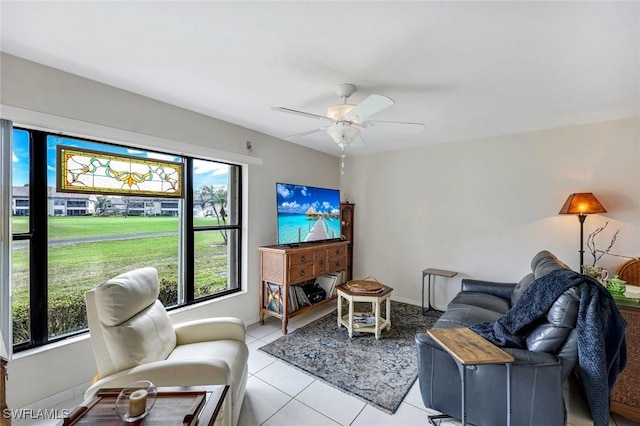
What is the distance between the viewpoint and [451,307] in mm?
2809

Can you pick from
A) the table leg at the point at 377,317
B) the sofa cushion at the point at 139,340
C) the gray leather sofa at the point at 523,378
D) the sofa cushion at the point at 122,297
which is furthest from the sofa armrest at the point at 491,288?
the sofa cushion at the point at 122,297

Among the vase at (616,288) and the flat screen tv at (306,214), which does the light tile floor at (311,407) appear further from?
the flat screen tv at (306,214)

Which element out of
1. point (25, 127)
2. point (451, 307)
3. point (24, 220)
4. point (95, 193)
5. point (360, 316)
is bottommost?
point (360, 316)

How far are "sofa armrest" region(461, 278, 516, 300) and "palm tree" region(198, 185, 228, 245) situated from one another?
2980 millimetres

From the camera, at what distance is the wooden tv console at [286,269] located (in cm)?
313

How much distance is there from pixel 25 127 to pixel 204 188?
1.43m

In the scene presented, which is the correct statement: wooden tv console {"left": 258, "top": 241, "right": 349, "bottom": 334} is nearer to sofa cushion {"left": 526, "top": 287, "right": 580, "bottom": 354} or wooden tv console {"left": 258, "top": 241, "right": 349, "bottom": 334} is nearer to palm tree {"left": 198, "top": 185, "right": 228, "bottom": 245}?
palm tree {"left": 198, "top": 185, "right": 228, "bottom": 245}

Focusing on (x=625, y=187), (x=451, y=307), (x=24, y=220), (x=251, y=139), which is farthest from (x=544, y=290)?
(x=24, y=220)

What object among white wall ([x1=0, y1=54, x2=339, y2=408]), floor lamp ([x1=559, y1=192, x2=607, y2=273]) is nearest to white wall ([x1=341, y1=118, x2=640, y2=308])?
floor lamp ([x1=559, y1=192, x2=607, y2=273])

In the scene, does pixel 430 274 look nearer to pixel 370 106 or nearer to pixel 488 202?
pixel 488 202

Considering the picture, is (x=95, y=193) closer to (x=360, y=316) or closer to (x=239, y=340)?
(x=239, y=340)

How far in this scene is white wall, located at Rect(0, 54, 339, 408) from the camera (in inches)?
72.3

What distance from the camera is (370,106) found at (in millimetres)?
1813

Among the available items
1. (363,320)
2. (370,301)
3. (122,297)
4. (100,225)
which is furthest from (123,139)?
(363,320)
